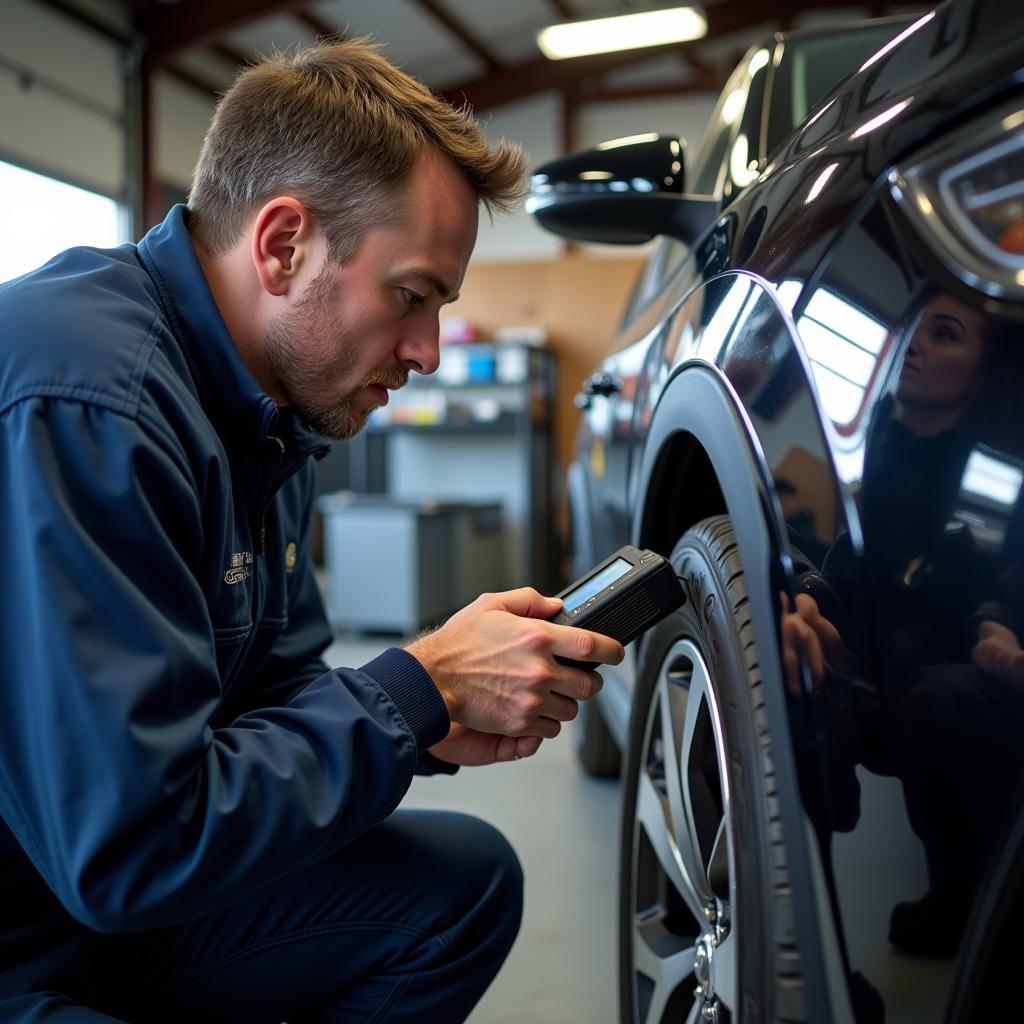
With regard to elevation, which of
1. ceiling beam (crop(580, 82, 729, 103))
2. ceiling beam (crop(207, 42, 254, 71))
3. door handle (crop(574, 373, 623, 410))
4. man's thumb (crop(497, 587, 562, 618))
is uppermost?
ceiling beam (crop(580, 82, 729, 103))

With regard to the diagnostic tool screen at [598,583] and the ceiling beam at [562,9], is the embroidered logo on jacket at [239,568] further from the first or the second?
the ceiling beam at [562,9]

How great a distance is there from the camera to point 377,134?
971 millimetres

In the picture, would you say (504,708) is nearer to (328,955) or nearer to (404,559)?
(328,955)

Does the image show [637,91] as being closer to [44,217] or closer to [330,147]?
[44,217]

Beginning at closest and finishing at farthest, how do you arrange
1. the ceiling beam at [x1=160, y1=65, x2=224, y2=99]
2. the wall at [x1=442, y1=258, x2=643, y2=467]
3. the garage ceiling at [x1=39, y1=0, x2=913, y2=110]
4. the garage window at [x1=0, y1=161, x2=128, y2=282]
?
the garage window at [x1=0, y1=161, x2=128, y2=282] → the garage ceiling at [x1=39, y1=0, x2=913, y2=110] → the ceiling beam at [x1=160, y1=65, x2=224, y2=99] → the wall at [x1=442, y1=258, x2=643, y2=467]

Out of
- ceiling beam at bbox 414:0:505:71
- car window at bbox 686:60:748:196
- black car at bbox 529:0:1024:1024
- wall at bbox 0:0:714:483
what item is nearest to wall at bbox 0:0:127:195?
wall at bbox 0:0:714:483

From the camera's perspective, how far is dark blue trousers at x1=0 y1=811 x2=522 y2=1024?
1079 millimetres

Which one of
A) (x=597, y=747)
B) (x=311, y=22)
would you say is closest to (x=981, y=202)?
(x=597, y=747)

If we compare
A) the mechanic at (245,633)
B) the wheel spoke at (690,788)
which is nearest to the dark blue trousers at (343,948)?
the mechanic at (245,633)

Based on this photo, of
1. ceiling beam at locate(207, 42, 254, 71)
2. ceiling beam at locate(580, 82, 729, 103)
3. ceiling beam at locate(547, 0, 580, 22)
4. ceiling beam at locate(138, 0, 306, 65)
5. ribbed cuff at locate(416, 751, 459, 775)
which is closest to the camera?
ribbed cuff at locate(416, 751, 459, 775)

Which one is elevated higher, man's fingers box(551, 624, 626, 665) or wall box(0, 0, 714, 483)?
wall box(0, 0, 714, 483)

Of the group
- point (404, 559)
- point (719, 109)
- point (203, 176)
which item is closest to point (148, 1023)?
point (203, 176)

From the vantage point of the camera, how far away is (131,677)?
703mm

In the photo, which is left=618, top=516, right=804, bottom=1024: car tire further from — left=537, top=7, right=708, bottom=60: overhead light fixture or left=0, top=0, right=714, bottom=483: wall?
left=537, top=7, right=708, bottom=60: overhead light fixture
